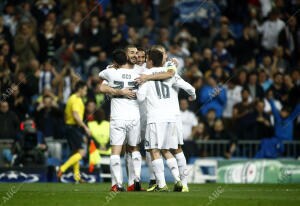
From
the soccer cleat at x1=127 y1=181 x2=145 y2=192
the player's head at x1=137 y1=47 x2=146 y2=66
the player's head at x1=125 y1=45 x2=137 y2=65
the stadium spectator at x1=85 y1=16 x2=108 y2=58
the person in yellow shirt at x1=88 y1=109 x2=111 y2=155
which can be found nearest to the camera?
the player's head at x1=125 y1=45 x2=137 y2=65

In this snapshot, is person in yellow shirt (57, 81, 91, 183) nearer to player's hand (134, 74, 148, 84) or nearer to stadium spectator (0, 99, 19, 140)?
stadium spectator (0, 99, 19, 140)

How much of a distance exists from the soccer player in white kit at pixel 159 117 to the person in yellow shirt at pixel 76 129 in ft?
19.1

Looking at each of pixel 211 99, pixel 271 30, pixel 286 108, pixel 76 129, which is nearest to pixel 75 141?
pixel 76 129

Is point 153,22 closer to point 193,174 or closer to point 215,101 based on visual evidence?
point 215,101

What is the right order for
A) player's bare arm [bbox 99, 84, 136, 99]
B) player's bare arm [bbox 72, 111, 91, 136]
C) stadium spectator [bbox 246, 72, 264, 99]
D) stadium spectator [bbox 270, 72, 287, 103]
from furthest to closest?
stadium spectator [bbox 246, 72, 264, 99], stadium spectator [bbox 270, 72, 287, 103], player's bare arm [bbox 72, 111, 91, 136], player's bare arm [bbox 99, 84, 136, 99]

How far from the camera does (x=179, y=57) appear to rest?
30047 mm

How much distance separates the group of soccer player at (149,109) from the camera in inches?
732

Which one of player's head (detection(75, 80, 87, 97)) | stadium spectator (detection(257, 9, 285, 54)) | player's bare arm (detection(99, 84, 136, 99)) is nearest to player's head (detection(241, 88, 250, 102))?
stadium spectator (detection(257, 9, 285, 54))

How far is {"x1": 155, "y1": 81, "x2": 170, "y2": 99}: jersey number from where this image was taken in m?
18.6

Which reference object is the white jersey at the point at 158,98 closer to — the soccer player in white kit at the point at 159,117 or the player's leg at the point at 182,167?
the soccer player in white kit at the point at 159,117

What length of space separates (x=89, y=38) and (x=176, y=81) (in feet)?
40.3

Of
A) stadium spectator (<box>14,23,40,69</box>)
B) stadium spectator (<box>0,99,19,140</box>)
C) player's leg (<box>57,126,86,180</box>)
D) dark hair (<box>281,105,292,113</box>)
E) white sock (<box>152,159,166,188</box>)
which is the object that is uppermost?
stadium spectator (<box>14,23,40,69</box>)

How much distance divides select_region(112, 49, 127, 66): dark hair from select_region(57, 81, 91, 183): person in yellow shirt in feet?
18.9

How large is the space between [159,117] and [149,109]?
0.79ft
